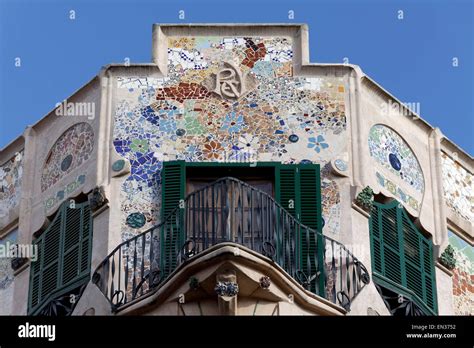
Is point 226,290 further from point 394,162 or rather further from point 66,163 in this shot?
point 394,162

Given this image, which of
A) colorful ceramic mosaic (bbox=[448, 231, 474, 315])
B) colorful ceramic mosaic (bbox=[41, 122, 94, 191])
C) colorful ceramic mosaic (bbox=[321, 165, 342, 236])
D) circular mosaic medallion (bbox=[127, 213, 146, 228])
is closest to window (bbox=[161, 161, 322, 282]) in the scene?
colorful ceramic mosaic (bbox=[321, 165, 342, 236])

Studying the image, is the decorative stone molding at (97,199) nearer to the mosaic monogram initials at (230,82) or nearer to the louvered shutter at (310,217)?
the mosaic monogram initials at (230,82)

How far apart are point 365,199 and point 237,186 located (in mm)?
2022

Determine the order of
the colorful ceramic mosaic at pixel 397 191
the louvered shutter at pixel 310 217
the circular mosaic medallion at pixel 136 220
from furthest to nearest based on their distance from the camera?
the colorful ceramic mosaic at pixel 397 191
the circular mosaic medallion at pixel 136 220
the louvered shutter at pixel 310 217

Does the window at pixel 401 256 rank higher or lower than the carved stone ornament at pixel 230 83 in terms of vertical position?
lower

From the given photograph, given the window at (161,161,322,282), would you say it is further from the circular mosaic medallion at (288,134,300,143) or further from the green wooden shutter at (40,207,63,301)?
the green wooden shutter at (40,207,63,301)

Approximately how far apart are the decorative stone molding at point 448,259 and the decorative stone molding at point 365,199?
1498 mm

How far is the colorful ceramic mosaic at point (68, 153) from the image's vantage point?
29.2 metres

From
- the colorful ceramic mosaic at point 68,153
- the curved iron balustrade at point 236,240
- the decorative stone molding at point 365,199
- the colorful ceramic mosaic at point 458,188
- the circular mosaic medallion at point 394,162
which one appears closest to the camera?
the curved iron balustrade at point 236,240

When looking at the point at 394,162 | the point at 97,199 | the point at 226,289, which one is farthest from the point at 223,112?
the point at 226,289

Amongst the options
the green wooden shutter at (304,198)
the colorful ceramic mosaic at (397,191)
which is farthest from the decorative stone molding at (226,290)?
the colorful ceramic mosaic at (397,191)

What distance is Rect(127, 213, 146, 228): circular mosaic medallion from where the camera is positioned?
92.1 ft
